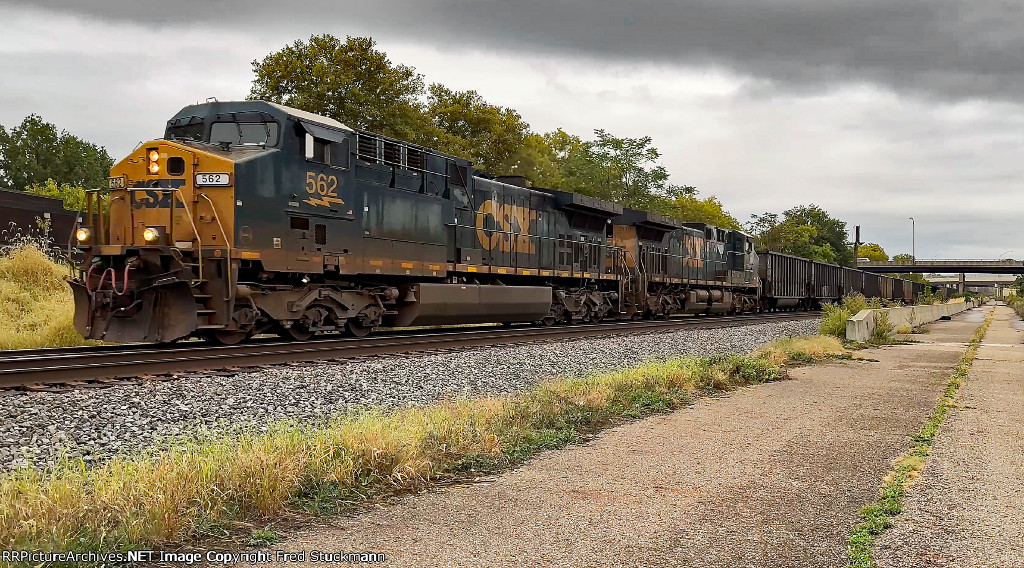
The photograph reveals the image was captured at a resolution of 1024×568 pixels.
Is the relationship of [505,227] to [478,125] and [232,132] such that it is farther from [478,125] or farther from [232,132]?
[478,125]

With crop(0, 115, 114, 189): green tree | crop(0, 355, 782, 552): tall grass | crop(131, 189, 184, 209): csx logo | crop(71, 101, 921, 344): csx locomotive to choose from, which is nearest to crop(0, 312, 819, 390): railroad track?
crop(71, 101, 921, 344): csx locomotive

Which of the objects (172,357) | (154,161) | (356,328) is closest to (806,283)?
(356,328)

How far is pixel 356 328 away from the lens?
15.2 metres

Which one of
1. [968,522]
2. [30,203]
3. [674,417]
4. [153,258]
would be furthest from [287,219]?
[30,203]

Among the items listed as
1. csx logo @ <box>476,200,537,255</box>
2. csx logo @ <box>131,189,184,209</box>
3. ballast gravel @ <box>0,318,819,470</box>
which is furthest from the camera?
csx logo @ <box>476,200,537,255</box>

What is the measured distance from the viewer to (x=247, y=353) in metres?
11.1

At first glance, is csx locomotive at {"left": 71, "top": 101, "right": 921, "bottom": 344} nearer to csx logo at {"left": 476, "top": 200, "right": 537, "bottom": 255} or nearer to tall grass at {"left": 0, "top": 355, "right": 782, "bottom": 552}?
csx logo at {"left": 476, "top": 200, "right": 537, "bottom": 255}

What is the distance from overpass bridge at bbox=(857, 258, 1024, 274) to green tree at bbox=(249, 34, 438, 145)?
89.3 metres

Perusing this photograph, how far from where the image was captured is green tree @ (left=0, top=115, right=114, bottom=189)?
8075 centimetres

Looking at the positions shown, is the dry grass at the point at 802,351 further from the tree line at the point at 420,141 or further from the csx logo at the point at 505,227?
the tree line at the point at 420,141

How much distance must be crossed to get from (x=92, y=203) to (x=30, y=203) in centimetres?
1533

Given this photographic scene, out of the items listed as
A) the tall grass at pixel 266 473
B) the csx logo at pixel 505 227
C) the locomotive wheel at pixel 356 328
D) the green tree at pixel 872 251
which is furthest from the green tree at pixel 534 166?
the green tree at pixel 872 251

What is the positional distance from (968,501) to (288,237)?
34.2 feet

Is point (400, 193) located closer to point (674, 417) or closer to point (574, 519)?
point (674, 417)
